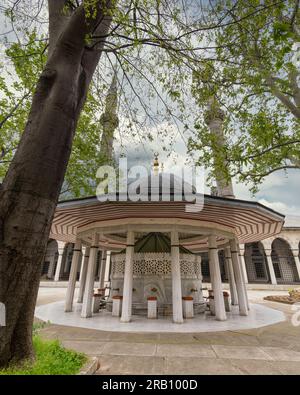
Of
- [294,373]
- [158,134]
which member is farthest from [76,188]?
[294,373]

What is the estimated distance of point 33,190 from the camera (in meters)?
2.42

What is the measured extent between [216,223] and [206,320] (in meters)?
3.22

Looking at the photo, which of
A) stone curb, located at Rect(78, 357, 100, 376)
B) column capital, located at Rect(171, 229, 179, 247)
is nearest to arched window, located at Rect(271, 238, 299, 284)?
column capital, located at Rect(171, 229, 179, 247)

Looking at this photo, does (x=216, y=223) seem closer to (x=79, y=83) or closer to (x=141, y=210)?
(x=141, y=210)

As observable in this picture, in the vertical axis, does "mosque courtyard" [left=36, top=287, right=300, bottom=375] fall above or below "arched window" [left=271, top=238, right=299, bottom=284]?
below

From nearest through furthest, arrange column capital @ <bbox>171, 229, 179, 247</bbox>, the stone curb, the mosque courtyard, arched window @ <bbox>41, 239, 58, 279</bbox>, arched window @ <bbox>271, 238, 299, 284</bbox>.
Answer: the stone curb → the mosque courtyard → column capital @ <bbox>171, 229, 179, 247</bbox> → arched window @ <bbox>271, 238, 299, 284</bbox> → arched window @ <bbox>41, 239, 58, 279</bbox>

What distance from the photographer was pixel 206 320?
23.3ft

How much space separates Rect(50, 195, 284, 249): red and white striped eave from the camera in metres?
5.94

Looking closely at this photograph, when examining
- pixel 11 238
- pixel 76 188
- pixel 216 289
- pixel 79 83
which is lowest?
pixel 216 289

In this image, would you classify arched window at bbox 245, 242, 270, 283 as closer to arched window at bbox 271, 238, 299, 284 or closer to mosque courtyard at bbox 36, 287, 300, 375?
arched window at bbox 271, 238, 299, 284

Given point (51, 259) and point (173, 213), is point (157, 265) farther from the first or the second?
point (51, 259)

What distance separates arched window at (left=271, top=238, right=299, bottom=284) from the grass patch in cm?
2615

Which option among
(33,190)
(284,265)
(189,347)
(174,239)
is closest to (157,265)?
(174,239)

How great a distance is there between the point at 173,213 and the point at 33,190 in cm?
492
